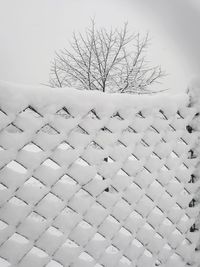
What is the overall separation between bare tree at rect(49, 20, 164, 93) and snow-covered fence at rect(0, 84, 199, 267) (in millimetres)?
9779

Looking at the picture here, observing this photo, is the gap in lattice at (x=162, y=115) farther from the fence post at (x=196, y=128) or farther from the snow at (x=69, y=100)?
the fence post at (x=196, y=128)

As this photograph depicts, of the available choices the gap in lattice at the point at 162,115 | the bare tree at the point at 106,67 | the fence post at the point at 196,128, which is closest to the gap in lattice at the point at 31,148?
the gap in lattice at the point at 162,115

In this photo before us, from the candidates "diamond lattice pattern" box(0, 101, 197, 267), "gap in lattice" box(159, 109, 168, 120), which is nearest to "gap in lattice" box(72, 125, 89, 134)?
"diamond lattice pattern" box(0, 101, 197, 267)

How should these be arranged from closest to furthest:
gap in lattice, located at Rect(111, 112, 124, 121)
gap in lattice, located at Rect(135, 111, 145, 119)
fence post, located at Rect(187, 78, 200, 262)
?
gap in lattice, located at Rect(111, 112, 124, 121) → gap in lattice, located at Rect(135, 111, 145, 119) → fence post, located at Rect(187, 78, 200, 262)

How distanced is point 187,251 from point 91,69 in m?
11.1

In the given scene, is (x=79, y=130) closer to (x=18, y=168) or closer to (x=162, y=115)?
(x=18, y=168)

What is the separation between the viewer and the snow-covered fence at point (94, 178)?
119 cm

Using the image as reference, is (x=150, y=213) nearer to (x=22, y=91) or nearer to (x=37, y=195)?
(x=37, y=195)

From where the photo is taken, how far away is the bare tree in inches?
465

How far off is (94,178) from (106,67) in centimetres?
1120

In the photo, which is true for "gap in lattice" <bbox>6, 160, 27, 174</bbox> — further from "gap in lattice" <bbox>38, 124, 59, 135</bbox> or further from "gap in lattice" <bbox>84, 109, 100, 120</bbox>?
"gap in lattice" <bbox>84, 109, 100, 120</bbox>

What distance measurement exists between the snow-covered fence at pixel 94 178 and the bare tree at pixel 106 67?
978 cm

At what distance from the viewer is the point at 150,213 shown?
1666 mm

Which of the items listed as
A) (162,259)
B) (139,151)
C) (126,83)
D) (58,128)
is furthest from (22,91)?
(126,83)
